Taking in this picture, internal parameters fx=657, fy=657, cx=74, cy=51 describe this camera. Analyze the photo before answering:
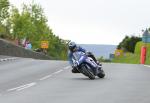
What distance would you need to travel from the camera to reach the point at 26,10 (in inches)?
3573

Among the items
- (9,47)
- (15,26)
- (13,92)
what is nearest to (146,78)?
(13,92)

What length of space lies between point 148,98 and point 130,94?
4.04ft

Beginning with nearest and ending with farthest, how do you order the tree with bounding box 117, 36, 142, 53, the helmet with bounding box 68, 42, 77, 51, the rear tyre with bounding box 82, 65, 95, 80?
the rear tyre with bounding box 82, 65, 95, 80 < the helmet with bounding box 68, 42, 77, 51 < the tree with bounding box 117, 36, 142, 53

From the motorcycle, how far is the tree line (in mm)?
47560

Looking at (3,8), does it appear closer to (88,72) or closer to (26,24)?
(26,24)

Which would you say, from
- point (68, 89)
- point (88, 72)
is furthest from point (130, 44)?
point (68, 89)

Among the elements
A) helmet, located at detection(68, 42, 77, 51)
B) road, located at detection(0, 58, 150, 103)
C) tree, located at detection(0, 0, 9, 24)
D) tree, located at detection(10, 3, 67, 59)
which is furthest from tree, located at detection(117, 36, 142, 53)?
helmet, located at detection(68, 42, 77, 51)

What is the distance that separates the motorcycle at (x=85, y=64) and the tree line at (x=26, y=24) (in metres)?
47.6

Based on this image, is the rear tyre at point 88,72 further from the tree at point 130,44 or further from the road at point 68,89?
the tree at point 130,44

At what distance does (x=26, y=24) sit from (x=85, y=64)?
5951 centimetres

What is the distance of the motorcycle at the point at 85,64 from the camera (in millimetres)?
23203

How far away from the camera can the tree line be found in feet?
248

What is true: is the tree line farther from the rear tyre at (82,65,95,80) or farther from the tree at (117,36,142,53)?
the rear tyre at (82,65,95,80)

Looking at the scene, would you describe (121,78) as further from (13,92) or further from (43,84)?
(13,92)
